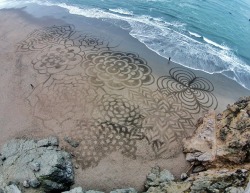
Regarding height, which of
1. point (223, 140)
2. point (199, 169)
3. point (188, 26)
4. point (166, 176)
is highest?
point (188, 26)

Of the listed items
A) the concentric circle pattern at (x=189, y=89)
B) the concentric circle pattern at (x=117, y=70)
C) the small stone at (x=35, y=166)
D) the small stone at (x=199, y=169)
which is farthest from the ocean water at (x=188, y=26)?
the small stone at (x=35, y=166)

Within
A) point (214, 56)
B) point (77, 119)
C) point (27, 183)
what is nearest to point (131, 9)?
point (214, 56)

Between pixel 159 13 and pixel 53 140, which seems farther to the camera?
pixel 159 13

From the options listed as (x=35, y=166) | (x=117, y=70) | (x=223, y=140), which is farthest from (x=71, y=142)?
(x=223, y=140)

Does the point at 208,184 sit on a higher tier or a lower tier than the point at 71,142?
higher

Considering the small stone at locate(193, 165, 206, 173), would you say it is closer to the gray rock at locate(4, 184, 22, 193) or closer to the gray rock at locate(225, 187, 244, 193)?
the gray rock at locate(225, 187, 244, 193)

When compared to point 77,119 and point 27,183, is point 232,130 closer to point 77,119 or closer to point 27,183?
point 77,119

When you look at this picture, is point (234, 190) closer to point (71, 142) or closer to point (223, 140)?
point (223, 140)
